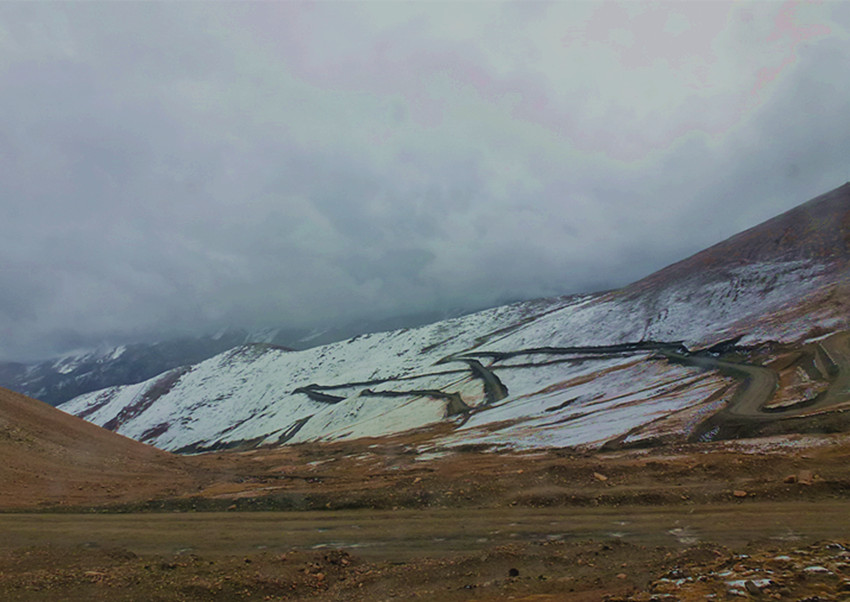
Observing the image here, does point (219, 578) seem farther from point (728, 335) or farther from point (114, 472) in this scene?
point (728, 335)

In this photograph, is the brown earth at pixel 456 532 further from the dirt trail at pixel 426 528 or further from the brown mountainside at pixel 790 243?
the brown mountainside at pixel 790 243

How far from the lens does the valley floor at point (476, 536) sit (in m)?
13.8

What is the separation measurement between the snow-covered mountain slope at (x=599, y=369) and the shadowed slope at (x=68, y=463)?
3364cm

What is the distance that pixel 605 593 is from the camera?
40.0 ft

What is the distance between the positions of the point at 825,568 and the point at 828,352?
6687cm

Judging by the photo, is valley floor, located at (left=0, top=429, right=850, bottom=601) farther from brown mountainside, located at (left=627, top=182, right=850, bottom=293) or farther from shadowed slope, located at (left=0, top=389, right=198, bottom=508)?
brown mountainside, located at (left=627, top=182, right=850, bottom=293)

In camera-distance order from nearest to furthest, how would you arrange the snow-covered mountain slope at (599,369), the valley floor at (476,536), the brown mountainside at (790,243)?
the valley floor at (476,536)
the snow-covered mountain slope at (599,369)
the brown mountainside at (790,243)

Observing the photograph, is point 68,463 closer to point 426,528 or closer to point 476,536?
point 426,528

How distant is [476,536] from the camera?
1922 centimetres

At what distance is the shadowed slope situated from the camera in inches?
1144

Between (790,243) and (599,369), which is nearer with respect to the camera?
(599,369)

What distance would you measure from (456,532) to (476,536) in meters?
1.04

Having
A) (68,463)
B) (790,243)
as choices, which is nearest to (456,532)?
(68,463)

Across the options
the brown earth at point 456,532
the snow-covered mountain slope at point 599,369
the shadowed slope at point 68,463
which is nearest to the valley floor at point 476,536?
the brown earth at point 456,532
